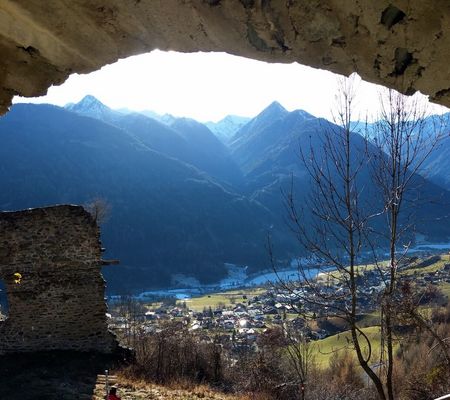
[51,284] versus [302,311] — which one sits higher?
[51,284]

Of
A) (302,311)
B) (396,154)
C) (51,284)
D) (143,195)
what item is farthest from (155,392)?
(143,195)

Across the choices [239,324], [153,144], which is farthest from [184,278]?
[239,324]

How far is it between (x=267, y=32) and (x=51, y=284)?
43.5ft

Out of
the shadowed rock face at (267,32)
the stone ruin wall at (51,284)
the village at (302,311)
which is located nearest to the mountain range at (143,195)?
the village at (302,311)

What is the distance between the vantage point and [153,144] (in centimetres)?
17112

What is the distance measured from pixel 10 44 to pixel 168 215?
134 meters

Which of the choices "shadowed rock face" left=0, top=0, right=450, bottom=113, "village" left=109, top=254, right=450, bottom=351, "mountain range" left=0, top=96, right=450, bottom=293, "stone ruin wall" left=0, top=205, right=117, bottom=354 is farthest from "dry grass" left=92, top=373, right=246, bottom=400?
"mountain range" left=0, top=96, right=450, bottom=293

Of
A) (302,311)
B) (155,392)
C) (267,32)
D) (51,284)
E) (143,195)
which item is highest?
(143,195)

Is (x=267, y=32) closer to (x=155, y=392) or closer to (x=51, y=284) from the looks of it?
(x=155, y=392)

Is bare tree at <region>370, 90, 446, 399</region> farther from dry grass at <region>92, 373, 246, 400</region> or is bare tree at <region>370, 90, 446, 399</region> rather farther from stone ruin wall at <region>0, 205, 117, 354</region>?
stone ruin wall at <region>0, 205, 117, 354</region>

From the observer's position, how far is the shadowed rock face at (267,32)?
1984 mm

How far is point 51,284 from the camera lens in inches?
550

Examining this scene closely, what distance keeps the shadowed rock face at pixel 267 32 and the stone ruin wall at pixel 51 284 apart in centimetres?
1214

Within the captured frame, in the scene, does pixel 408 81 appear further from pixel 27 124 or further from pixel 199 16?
pixel 27 124
